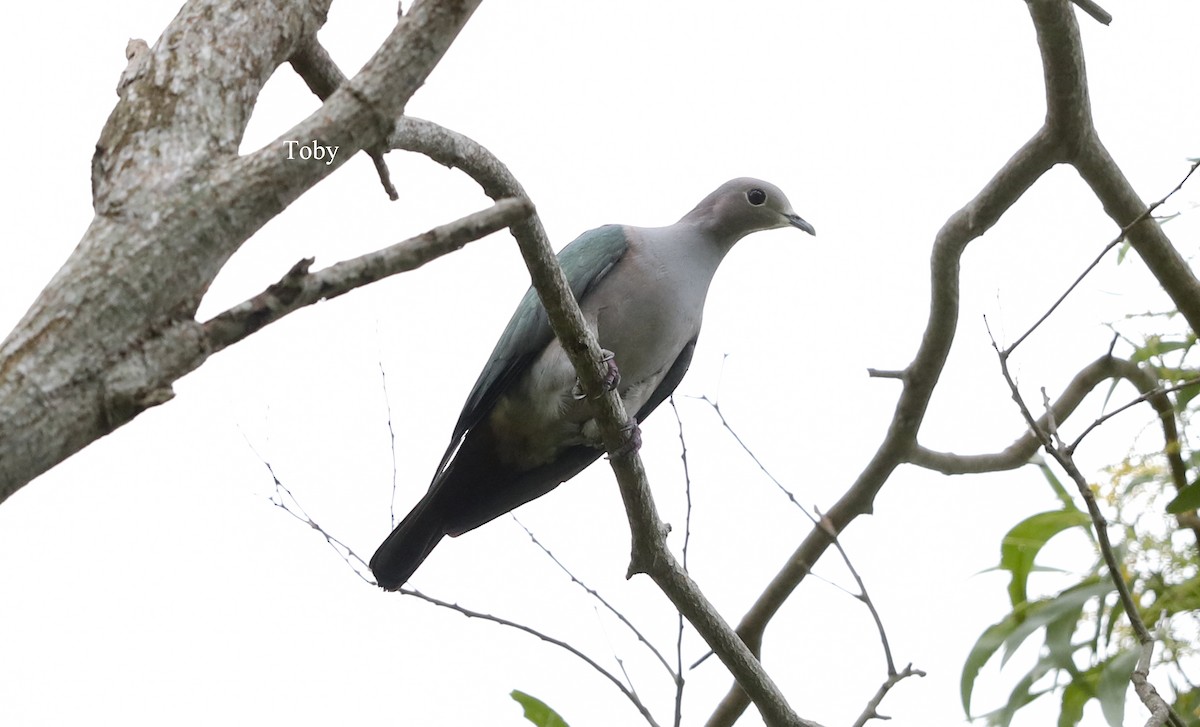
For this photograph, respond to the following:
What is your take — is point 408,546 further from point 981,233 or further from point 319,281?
point 319,281

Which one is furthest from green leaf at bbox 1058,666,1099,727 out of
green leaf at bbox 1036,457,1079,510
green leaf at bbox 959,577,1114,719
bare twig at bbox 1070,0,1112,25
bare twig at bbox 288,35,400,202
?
bare twig at bbox 288,35,400,202

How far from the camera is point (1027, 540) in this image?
3475mm

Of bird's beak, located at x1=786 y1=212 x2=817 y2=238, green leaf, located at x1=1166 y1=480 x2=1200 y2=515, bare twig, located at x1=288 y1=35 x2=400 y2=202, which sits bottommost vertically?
green leaf, located at x1=1166 y1=480 x2=1200 y2=515

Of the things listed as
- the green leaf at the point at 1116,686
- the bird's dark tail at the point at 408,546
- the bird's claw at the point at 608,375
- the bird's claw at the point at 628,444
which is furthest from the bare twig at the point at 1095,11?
the bird's dark tail at the point at 408,546

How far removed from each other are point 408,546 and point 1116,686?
2099mm

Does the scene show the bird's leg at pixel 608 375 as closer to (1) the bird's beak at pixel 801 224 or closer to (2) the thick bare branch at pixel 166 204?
(2) the thick bare branch at pixel 166 204

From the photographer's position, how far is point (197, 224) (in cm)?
171

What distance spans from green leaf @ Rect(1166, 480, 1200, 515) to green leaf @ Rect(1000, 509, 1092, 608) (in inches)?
20.4

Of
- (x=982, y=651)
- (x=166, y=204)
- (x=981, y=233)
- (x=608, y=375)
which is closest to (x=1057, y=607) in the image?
(x=982, y=651)

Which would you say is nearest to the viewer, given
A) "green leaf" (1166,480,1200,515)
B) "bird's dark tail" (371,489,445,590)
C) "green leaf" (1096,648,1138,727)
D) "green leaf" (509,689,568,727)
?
"green leaf" (1166,480,1200,515)

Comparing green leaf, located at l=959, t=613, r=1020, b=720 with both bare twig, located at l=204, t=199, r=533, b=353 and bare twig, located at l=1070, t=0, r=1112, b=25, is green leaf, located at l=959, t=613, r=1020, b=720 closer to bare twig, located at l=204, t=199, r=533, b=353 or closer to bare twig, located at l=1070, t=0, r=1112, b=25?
bare twig, located at l=1070, t=0, r=1112, b=25

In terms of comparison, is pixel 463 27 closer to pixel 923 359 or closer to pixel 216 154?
pixel 216 154

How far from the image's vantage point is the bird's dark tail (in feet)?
11.9

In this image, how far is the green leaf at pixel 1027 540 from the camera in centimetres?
344
